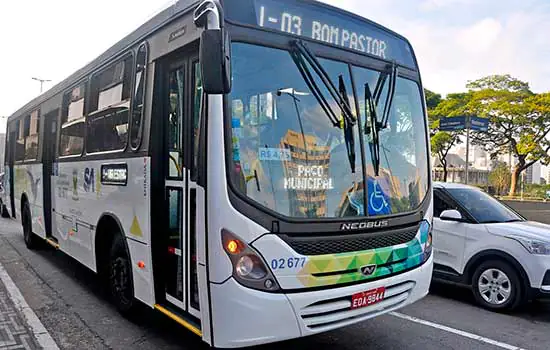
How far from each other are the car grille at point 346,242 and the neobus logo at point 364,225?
63mm

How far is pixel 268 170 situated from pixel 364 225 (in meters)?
0.95

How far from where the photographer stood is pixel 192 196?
3.79 meters

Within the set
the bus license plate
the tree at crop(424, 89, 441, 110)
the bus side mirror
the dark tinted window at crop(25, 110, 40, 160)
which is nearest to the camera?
the bus side mirror

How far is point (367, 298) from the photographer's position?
381cm

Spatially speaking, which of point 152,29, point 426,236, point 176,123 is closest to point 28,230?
point 152,29

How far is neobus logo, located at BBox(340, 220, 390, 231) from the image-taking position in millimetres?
3739

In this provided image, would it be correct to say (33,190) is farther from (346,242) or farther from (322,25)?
(346,242)

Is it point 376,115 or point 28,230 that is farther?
point 28,230

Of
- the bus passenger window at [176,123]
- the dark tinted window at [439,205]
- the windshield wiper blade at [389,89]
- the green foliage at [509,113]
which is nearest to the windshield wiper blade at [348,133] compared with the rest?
the windshield wiper blade at [389,89]

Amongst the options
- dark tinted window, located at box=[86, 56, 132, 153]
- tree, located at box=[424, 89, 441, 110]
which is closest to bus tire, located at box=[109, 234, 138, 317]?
dark tinted window, located at box=[86, 56, 132, 153]

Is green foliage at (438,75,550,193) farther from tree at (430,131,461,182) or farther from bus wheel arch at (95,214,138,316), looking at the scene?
bus wheel arch at (95,214,138,316)

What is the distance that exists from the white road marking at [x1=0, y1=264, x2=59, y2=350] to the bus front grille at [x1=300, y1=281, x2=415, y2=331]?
258 centimetres

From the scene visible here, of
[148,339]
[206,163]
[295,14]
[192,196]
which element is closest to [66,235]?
[148,339]

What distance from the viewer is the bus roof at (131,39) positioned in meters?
4.04
